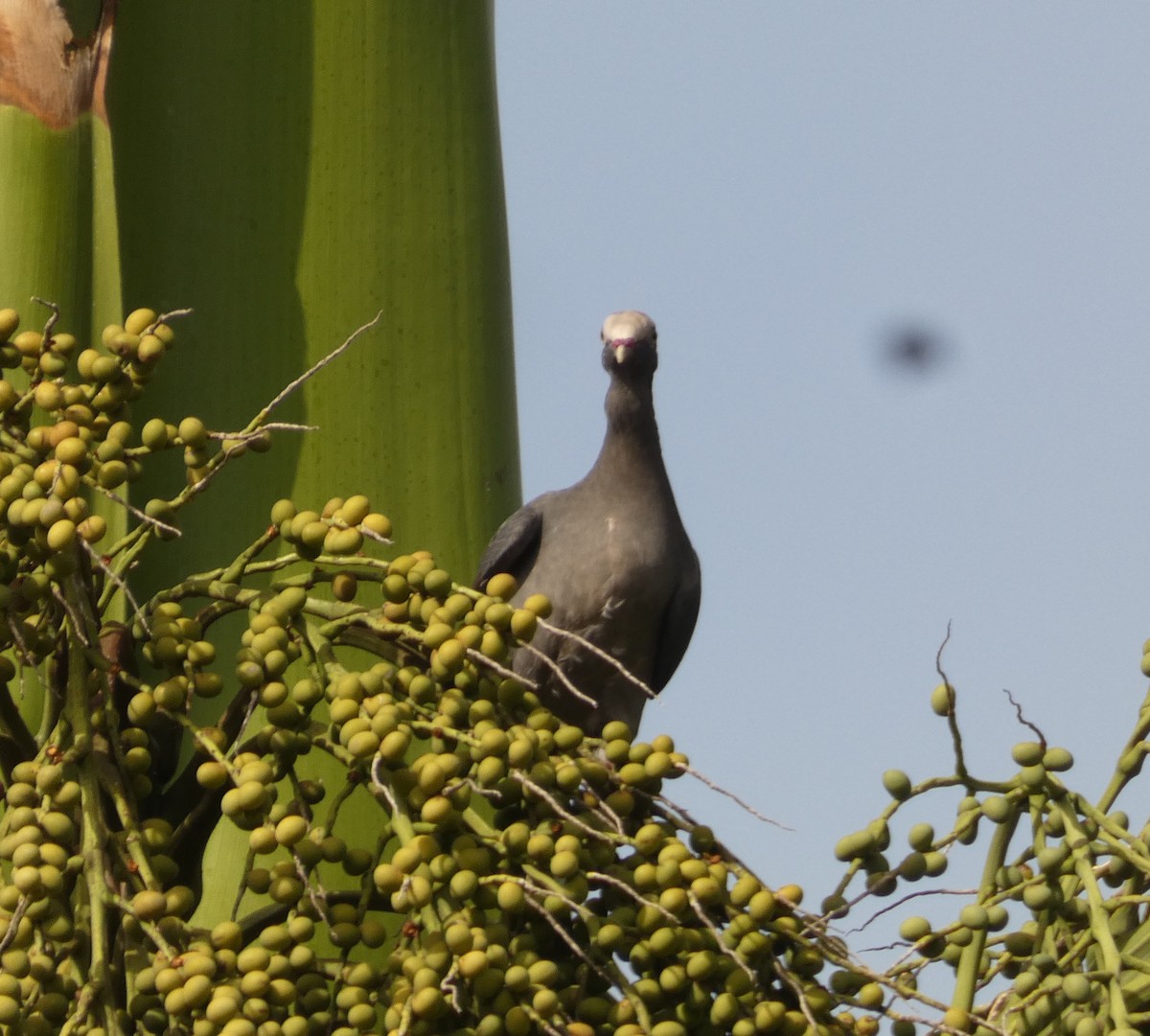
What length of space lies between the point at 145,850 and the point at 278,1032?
0.67ft

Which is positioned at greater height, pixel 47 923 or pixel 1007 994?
pixel 47 923

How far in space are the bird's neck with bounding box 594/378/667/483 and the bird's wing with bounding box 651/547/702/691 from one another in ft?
0.48

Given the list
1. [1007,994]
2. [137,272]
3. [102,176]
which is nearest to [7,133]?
[102,176]

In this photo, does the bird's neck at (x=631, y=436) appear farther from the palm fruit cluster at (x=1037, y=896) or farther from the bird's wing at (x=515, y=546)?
the palm fruit cluster at (x=1037, y=896)

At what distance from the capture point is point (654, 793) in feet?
5.03

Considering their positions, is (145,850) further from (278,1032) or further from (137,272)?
(137,272)

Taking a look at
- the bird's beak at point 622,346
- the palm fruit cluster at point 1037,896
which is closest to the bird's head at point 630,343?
the bird's beak at point 622,346

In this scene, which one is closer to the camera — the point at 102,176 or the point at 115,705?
the point at 115,705

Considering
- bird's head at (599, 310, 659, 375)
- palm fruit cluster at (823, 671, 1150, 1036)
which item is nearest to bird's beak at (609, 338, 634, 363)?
bird's head at (599, 310, 659, 375)

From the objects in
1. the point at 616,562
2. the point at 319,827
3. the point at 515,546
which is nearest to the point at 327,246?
the point at 515,546

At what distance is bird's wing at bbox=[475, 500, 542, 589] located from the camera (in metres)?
2.57

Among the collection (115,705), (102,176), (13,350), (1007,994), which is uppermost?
(102,176)

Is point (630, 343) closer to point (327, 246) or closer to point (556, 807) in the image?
point (327, 246)

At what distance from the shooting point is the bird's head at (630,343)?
2.91 m
